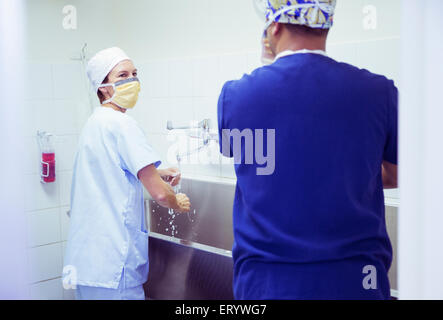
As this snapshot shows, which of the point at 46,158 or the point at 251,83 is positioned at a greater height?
the point at 251,83

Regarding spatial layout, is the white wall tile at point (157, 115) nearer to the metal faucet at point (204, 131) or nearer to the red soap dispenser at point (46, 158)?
the metal faucet at point (204, 131)

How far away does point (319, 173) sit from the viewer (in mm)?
757

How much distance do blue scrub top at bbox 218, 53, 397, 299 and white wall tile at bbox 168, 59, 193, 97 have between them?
47.4 inches

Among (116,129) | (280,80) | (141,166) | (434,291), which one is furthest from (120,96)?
(434,291)

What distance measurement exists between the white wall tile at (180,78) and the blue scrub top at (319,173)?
1.20 meters

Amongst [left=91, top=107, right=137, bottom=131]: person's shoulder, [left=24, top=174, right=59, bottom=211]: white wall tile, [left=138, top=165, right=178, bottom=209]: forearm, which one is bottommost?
[left=24, top=174, right=59, bottom=211]: white wall tile

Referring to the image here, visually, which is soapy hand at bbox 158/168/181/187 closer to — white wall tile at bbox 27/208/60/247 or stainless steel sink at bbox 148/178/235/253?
stainless steel sink at bbox 148/178/235/253

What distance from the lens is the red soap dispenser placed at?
6.29ft

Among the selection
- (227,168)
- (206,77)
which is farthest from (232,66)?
(227,168)

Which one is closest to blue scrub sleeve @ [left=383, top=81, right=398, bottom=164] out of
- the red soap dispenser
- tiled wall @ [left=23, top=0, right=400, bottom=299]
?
tiled wall @ [left=23, top=0, right=400, bottom=299]

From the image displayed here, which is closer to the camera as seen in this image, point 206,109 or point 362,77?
point 362,77

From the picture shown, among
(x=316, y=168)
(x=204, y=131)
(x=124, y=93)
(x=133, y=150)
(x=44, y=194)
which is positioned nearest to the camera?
(x=316, y=168)

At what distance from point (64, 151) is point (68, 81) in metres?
0.29

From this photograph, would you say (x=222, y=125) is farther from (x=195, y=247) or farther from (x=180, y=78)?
(x=180, y=78)
